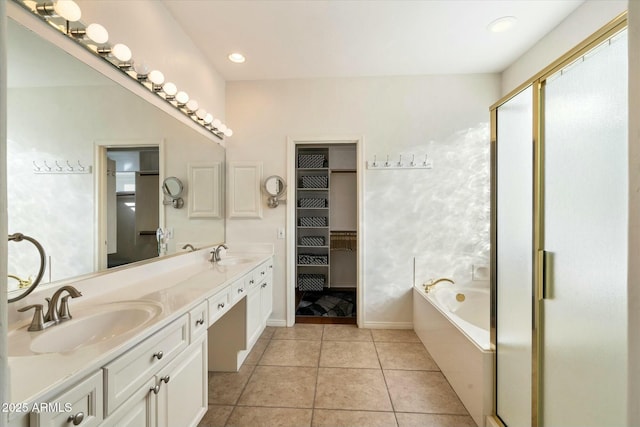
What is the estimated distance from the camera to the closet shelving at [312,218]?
13.0 ft

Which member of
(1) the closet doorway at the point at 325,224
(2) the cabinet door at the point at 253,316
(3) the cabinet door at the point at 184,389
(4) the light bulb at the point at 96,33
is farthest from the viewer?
(1) the closet doorway at the point at 325,224

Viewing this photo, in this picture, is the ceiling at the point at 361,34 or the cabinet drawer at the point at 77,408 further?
the ceiling at the point at 361,34

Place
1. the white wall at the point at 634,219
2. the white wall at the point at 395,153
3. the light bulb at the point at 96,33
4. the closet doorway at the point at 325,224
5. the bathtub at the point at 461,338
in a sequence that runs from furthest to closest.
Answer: the closet doorway at the point at 325,224 < the white wall at the point at 395,153 < the bathtub at the point at 461,338 < the light bulb at the point at 96,33 < the white wall at the point at 634,219

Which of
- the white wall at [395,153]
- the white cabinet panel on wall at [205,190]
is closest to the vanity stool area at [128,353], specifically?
the white cabinet panel on wall at [205,190]

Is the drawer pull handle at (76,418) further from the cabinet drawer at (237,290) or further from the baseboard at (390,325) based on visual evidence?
the baseboard at (390,325)

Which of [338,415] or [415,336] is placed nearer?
[338,415]

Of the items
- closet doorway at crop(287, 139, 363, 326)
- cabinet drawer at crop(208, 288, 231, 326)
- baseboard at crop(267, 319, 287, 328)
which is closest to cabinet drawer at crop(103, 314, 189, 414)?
cabinet drawer at crop(208, 288, 231, 326)

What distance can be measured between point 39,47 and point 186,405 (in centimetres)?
166

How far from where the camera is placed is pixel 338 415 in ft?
5.19

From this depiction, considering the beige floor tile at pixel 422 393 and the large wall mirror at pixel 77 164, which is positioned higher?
the large wall mirror at pixel 77 164

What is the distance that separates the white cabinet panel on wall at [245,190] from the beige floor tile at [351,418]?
6.04ft

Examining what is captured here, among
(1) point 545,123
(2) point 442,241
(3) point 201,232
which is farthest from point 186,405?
(2) point 442,241

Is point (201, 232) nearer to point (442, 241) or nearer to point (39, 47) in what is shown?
point (39, 47)

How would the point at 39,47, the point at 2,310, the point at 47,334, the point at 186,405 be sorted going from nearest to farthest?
the point at 2,310 < the point at 47,334 < the point at 39,47 < the point at 186,405
